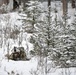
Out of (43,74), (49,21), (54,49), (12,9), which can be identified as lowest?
(43,74)

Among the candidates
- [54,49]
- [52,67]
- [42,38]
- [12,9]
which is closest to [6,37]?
[42,38]

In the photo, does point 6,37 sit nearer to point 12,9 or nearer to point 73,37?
point 73,37

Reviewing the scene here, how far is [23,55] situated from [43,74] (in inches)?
81.2

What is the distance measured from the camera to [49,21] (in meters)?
8.95

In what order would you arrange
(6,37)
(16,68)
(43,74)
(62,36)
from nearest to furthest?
(43,74), (16,68), (62,36), (6,37)

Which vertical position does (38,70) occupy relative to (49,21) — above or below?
below

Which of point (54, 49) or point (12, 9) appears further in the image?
point (12, 9)

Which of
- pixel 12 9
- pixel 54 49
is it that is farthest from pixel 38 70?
pixel 12 9

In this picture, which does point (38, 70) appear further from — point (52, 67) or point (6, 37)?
point (6, 37)

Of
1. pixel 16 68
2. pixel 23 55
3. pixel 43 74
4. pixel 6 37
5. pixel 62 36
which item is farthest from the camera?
pixel 6 37

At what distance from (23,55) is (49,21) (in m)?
1.36

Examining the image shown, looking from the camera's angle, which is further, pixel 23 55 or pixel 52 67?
pixel 23 55

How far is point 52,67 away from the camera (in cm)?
748

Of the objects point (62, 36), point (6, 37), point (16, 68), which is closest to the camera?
point (16, 68)
